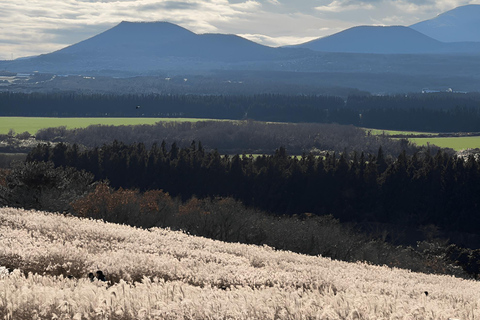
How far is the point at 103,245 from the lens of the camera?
20.5m

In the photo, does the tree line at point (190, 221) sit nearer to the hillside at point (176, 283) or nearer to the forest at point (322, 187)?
the hillside at point (176, 283)

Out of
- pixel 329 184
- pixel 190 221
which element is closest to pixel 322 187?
pixel 329 184

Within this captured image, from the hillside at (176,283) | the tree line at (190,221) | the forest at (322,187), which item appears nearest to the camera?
the hillside at (176,283)

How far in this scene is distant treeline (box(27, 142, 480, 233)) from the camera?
397ft

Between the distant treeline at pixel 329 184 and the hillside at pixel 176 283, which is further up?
the hillside at pixel 176 283

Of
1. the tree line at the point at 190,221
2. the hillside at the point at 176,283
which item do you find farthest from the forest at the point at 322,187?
the hillside at the point at 176,283

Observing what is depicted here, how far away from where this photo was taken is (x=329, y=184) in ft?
420

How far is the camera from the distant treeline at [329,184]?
121000mm

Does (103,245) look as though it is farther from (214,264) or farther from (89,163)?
(89,163)

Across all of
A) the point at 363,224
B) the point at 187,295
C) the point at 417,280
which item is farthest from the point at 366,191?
the point at 187,295

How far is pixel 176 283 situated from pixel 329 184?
382 feet

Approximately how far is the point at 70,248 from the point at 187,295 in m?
7.53

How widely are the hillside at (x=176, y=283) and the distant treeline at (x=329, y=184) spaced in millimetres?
100438

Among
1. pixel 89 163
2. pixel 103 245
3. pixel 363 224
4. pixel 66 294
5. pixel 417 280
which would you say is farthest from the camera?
pixel 89 163
